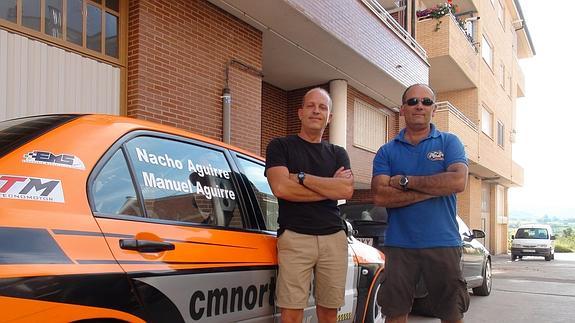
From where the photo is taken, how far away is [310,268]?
304 cm

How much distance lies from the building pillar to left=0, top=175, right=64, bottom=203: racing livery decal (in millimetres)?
9582

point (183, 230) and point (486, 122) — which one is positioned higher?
point (486, 122)

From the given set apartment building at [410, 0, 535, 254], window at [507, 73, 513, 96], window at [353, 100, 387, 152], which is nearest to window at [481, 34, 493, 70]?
apartment building at [410, 0, 535, 254]

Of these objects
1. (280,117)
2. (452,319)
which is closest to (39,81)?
(452,319)

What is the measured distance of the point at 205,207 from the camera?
279 centimetres

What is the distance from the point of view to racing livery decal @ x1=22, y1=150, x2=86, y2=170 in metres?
2.00

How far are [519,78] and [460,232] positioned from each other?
30.7m

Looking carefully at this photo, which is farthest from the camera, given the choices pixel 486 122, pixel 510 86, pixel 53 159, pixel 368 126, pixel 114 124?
pixel 510 86

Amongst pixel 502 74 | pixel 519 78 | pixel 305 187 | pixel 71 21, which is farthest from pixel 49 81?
pixel 519 78

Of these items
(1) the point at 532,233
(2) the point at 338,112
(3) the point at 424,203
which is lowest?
(1) the point at 532,233

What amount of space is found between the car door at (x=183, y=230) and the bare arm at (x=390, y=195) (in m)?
0.78

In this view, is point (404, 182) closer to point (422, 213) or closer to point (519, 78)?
point (422, 213)

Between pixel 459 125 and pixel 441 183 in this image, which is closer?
pixel 441 183

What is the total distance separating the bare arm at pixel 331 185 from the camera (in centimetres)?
300
